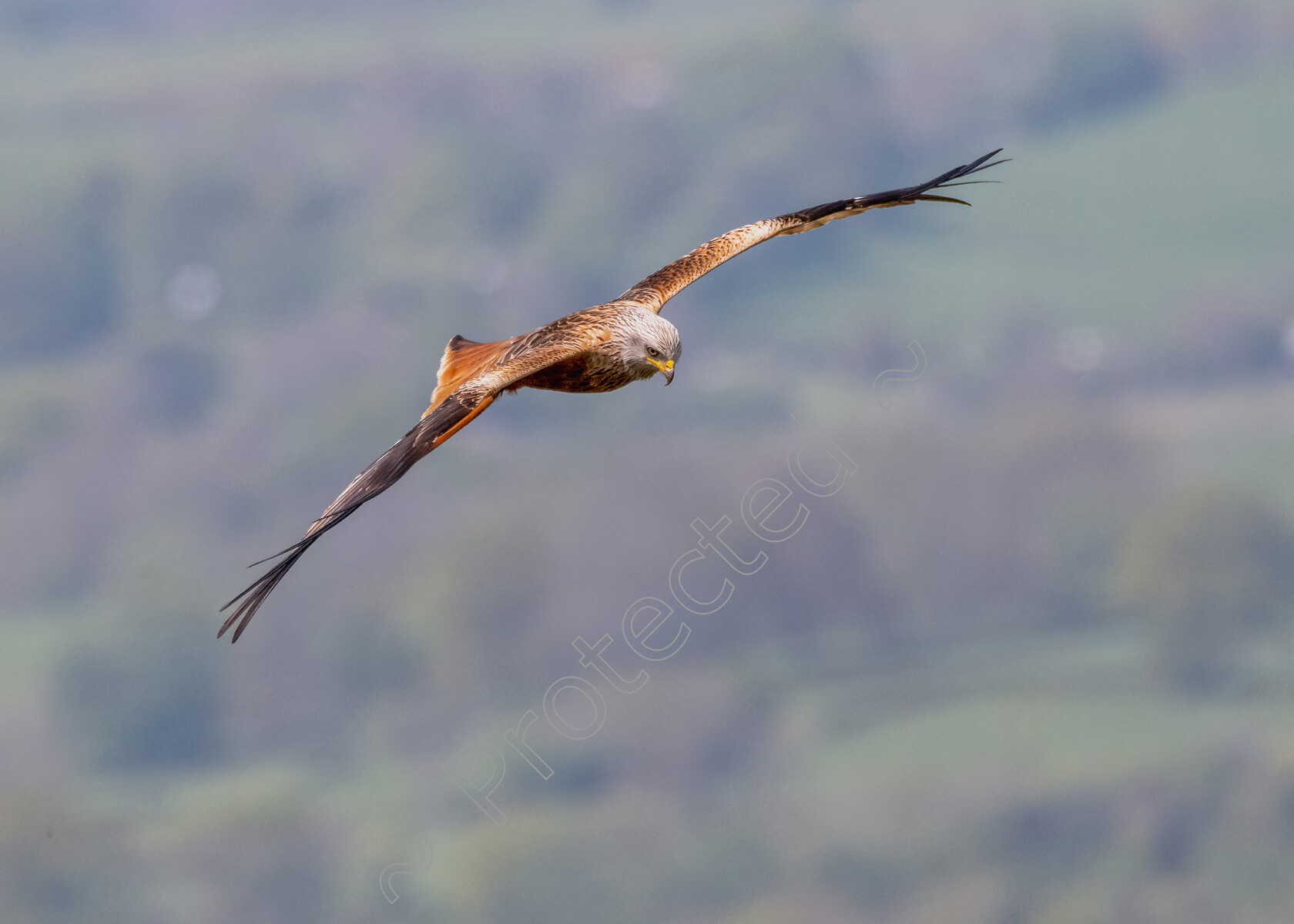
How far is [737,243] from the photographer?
85.1ft

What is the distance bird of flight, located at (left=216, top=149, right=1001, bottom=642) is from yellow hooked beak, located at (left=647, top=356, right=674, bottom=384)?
20 mm

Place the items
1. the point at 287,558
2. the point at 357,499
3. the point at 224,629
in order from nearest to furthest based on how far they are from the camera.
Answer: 1. the point at 224,629
2. the point at 287,558
3. the point at 357,499

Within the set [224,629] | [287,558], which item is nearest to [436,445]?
[287,558]

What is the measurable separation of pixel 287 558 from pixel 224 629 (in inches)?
54.0

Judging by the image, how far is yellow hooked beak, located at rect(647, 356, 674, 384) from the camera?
68.5 ft

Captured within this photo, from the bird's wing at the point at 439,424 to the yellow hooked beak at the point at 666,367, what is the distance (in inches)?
39.8

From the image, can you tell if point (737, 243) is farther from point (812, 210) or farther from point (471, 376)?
point (471, 376)

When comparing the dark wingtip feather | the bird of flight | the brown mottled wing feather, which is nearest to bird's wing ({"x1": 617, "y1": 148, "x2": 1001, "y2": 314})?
the bird of flight

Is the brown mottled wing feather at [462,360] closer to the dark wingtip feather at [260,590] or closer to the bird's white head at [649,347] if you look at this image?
the bird's white head at [649,347]

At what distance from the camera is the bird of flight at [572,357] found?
16188mm

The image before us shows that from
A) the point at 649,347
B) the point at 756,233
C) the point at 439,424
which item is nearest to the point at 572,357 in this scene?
the point at 649,347

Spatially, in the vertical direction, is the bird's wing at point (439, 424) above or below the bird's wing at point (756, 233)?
below

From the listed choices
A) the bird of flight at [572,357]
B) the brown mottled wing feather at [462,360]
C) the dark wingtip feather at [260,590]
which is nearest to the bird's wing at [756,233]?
the bird of flight at [572,357]

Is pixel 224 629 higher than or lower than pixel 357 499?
lower
